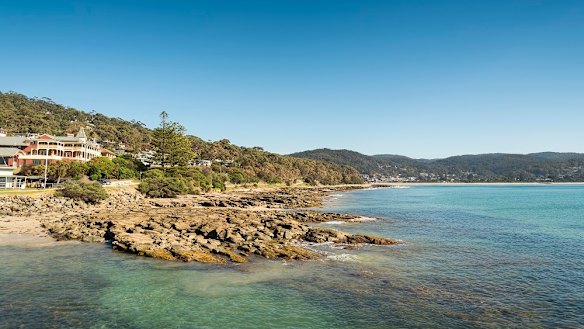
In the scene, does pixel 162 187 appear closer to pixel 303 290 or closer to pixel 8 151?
pixel 8 151

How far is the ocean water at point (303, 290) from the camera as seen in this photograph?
17.8 meters

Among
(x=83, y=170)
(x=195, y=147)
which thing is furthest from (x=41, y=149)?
(x=195, y=147)

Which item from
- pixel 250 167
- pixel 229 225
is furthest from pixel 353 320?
pixel 250 167

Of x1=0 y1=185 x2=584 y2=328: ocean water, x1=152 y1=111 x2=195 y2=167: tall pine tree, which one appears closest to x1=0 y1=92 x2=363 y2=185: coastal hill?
x1=152 y1=111 x2=195 y2=167: tall pine tree

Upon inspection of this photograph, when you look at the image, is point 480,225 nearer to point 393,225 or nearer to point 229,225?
point 393,225

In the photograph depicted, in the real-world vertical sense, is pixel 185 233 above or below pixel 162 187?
below

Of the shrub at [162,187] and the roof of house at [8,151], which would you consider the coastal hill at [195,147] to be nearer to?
the shrub at [162,187]

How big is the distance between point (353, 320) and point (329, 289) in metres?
4.48

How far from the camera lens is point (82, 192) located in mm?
59438

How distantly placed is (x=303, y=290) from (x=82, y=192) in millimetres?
50653

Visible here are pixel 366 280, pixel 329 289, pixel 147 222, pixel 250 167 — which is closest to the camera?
pixel 329 289

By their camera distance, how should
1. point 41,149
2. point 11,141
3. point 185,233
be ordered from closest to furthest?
point 185,233
point 41,149
point 11,141

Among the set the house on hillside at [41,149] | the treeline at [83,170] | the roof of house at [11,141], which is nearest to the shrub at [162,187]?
the treeline at [83,170]

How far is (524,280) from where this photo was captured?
25.2 metres
